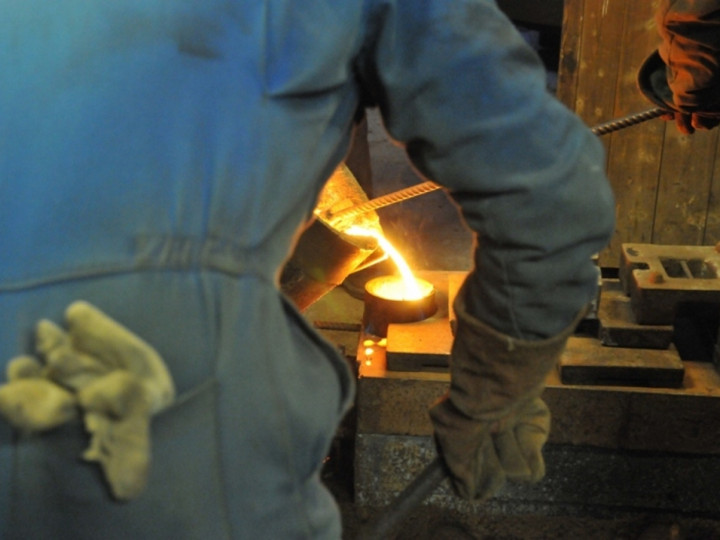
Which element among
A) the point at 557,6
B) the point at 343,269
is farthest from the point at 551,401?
the point at 557,6

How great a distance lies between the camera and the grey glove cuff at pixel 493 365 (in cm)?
112

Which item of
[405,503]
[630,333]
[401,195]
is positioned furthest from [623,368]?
[405,503]

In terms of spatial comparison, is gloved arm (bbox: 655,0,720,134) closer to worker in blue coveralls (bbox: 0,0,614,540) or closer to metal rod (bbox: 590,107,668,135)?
metal rod (bbox: 590,107,668,135)

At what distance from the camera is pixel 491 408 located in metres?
1.24

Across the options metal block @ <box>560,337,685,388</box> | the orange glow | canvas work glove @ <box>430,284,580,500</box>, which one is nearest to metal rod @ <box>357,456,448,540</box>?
canvas work glove @ <box>430,284,580,500</box>

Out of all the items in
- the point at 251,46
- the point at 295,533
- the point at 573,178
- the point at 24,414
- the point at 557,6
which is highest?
the point at 557,6

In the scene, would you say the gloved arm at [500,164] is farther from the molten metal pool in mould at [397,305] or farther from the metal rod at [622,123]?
the molten metal pool in mould at [397,305]

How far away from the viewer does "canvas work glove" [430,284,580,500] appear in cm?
113

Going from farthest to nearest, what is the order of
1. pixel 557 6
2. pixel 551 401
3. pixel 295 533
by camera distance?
1. pixel 557 6
2. pixel 551 401
3. pixel 295 533

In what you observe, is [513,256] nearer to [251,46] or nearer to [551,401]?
[251,46]

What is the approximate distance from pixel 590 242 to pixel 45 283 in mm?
625

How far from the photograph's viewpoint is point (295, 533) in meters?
0.86

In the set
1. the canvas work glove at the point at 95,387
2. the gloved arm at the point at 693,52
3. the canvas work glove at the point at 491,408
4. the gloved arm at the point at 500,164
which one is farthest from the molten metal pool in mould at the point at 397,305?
the canvas work glove at the point at 95,387

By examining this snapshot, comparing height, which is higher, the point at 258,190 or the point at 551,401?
the point at 258,190
